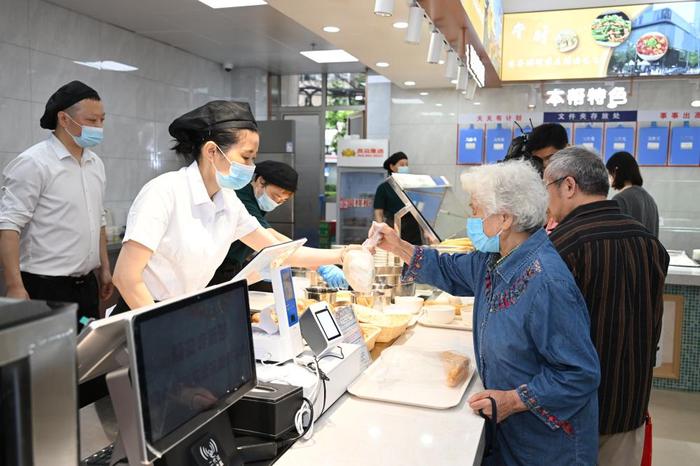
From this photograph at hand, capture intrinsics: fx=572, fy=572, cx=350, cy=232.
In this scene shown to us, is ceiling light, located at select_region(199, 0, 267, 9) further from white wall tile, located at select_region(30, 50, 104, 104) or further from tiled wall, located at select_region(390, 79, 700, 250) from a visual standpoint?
tiled wall, located at select_region(390, 79, 700, 250)

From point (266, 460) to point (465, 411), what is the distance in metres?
0.69

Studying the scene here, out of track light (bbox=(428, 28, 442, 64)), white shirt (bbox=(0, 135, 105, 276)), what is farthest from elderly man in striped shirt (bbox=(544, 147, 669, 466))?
white shirt (bbox=(0, 135, 105, 276))

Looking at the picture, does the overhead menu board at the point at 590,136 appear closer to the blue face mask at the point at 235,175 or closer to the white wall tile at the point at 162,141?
the white wall tile at the point at 162,141

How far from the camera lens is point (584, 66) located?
6043 millimetres

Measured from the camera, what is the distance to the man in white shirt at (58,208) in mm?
3285

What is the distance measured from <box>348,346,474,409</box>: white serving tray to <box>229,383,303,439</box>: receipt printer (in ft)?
1.36

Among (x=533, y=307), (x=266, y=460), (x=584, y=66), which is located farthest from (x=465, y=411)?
(x=584, y=66)

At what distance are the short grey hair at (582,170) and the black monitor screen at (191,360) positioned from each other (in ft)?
5.27

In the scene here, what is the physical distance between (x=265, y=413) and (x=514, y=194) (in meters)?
1.09

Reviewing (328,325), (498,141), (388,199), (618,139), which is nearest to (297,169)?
(388,199)

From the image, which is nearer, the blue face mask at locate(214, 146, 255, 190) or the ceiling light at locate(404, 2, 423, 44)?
the blue face mask at locate(214, 146, 255, 190)

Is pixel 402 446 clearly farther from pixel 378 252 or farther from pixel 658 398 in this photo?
pixel 658 398

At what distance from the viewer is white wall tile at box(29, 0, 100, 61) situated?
216 inches

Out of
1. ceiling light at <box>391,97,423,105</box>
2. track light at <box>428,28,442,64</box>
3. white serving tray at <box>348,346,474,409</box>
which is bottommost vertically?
white serving tray at <box>348,346,474,409</box>
